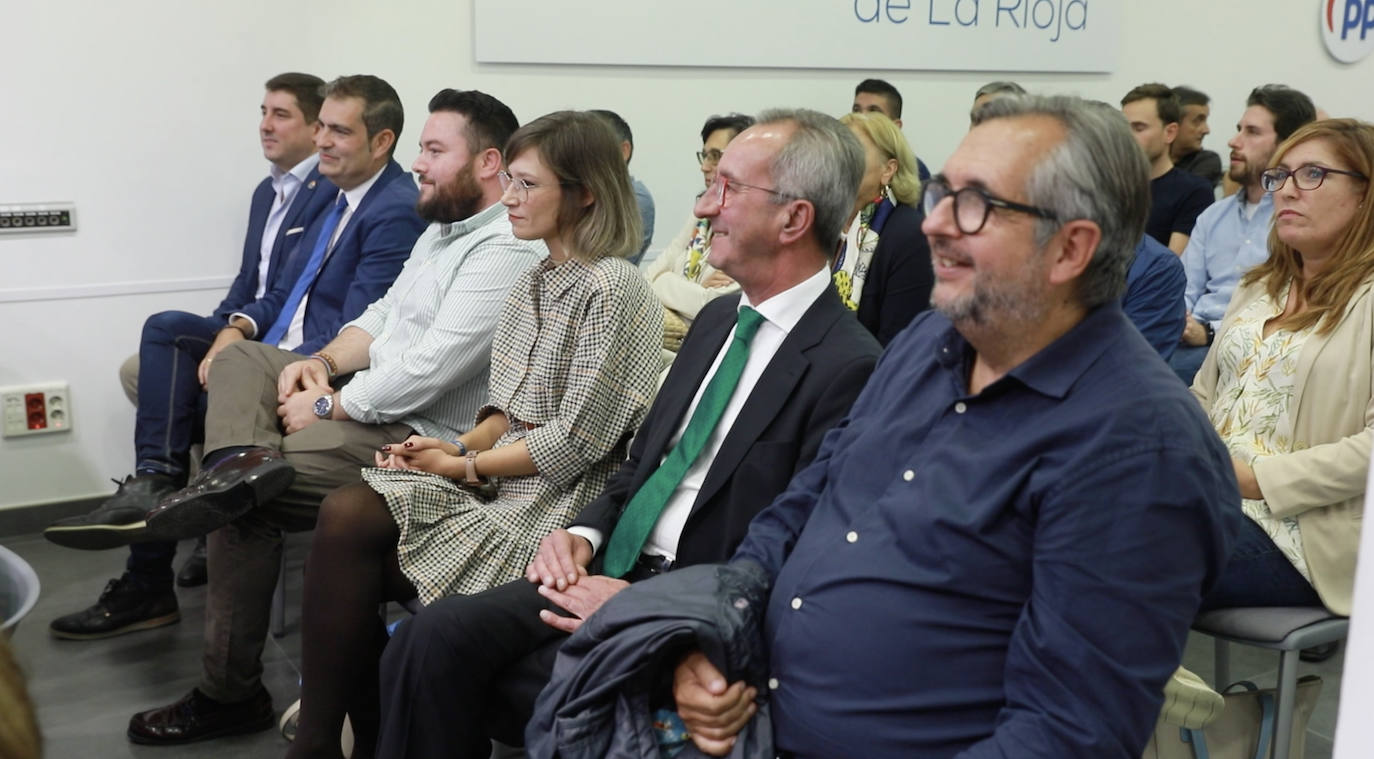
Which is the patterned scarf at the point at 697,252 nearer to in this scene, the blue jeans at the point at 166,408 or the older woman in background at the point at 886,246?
the older woman in background at the point at 886,246

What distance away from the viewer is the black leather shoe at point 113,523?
2965 millimetres

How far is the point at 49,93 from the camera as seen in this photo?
4.07 metres

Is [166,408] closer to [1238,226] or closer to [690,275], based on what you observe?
[690,275]

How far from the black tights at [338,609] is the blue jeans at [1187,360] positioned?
2.39 metres

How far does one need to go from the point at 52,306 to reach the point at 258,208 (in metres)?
0.74

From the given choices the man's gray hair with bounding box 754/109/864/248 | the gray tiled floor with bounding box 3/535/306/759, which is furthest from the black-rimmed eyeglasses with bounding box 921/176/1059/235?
the gray tiled floor with bounding box 3/535/306/759

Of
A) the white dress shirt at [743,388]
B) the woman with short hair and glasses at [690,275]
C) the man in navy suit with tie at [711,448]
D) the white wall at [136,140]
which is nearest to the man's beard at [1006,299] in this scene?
the man in navy suit with tie at [711,448]

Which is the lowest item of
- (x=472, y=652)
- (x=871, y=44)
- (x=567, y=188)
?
(x=472, y=652)

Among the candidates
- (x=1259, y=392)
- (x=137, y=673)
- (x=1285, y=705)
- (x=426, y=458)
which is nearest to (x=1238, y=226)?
(x=1259, y=392)

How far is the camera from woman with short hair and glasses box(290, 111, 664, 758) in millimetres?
2377

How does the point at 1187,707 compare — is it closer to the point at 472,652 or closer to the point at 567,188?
the point at 472,652

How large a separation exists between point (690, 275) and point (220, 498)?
1808mm

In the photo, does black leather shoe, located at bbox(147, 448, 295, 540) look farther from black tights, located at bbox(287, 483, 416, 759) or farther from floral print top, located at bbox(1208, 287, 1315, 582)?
floral print top, located at bbox(1208, 287, 1315, 582)

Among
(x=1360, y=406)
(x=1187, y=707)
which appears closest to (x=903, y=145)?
(x=1360, y=406)
